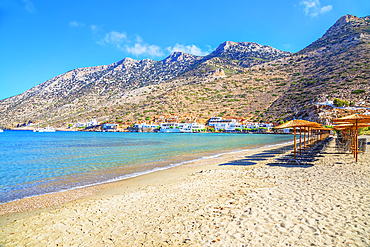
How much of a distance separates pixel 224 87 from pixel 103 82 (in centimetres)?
7651

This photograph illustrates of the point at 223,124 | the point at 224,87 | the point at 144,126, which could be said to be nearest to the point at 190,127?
the point at 223,124

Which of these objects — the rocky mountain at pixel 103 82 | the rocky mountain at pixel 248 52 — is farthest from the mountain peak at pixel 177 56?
the rocky mountain at pixel 248 52

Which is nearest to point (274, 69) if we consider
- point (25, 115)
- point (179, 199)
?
point (179, 199)

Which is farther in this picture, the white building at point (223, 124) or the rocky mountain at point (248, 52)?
the rocky mountain at point (248, 52)

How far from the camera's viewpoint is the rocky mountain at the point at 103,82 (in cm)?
10931

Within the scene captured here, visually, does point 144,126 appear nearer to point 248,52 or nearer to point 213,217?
point 248,52

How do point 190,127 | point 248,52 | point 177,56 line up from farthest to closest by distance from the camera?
point 177,56 < point 248,52 < point 190,127

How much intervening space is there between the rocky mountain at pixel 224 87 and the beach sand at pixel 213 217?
168ft

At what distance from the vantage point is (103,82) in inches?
4998

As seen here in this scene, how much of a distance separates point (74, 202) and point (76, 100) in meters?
119

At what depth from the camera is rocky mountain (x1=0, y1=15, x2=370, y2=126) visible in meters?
59.6

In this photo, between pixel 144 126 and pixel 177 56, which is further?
pixel 177 56

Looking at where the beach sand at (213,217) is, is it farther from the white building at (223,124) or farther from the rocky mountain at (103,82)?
the rocky mountain at (103,82)

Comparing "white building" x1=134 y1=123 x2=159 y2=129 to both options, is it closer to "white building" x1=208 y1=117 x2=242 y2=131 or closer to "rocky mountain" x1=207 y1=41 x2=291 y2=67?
"white building" x1=208 y1=117 x2=242 y2=131
